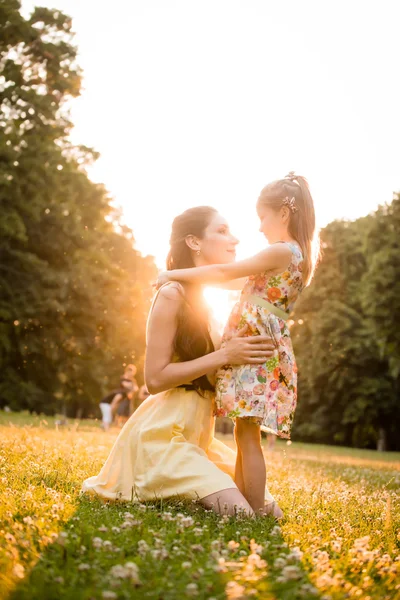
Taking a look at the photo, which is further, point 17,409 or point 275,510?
point 17,409

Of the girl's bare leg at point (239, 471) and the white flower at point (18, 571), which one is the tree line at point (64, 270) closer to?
the girl's bare leg at point (239, 471)

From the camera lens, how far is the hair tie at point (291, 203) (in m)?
5.75

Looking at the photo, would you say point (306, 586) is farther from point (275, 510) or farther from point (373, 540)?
point (275, 510)

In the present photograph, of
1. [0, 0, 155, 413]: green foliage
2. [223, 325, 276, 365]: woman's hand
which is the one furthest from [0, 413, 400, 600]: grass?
[0, 0, 155, 413]: green foliage

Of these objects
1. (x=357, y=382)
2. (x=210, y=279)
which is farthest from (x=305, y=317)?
(x=210, y=279)

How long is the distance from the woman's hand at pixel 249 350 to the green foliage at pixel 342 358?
117ft

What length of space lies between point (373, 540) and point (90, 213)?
2987 cm

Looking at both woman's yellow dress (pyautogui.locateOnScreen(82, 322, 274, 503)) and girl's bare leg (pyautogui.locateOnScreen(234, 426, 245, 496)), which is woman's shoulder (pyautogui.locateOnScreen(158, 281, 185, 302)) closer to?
woman's yellow dress (pyautogui.locateOnScreen(82, 322, 274, 503))

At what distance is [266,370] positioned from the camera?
17.9 ft

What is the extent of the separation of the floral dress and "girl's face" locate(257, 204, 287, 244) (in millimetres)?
237

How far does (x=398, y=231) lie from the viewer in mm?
27078

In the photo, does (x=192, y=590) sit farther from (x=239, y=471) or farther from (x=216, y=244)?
(x=216, y=244)

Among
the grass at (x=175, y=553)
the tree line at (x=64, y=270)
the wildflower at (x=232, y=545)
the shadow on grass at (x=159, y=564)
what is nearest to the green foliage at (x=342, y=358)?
the tree line at (x=64, y=270)

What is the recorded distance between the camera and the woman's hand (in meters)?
5.30
